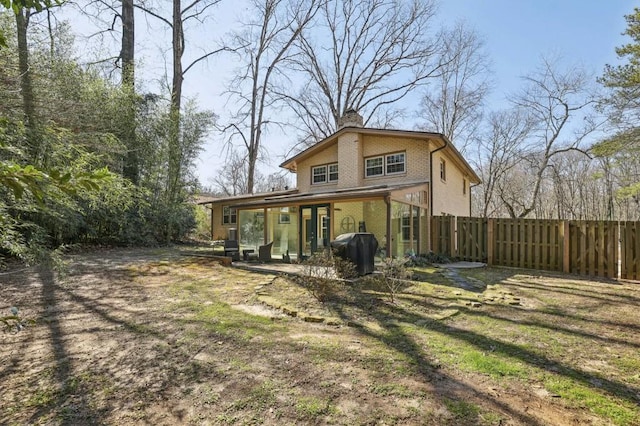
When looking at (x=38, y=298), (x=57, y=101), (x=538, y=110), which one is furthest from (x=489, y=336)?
(x=538, y=110)

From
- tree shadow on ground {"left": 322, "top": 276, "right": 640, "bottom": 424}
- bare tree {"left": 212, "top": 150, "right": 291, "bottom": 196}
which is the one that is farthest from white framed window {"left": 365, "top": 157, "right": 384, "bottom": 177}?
bare tree {"left": 212, "top": 150, "right": 291, "bottom": 196}

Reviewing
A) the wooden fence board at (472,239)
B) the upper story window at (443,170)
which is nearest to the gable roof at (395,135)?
the upper story window at (443,170)

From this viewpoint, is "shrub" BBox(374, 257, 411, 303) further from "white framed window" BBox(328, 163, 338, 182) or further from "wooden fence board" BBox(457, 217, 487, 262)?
"white framed window" BBox(328, 163, 338, 182)

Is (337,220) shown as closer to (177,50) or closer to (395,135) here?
(395,135)

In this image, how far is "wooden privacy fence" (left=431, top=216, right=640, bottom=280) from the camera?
810 centimetres

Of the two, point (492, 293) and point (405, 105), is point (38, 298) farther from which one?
point (405, 105)

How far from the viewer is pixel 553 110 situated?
2319 cm

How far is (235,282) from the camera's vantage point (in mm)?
7246

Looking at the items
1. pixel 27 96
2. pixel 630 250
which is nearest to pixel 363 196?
pixel 630 250

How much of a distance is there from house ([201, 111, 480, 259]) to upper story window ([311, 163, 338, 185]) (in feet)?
0.15

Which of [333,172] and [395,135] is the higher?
[395,135]

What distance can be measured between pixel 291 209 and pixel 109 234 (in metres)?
8.51

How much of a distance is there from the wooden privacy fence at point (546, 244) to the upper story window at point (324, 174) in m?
5.19

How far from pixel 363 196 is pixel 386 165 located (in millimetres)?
4251
